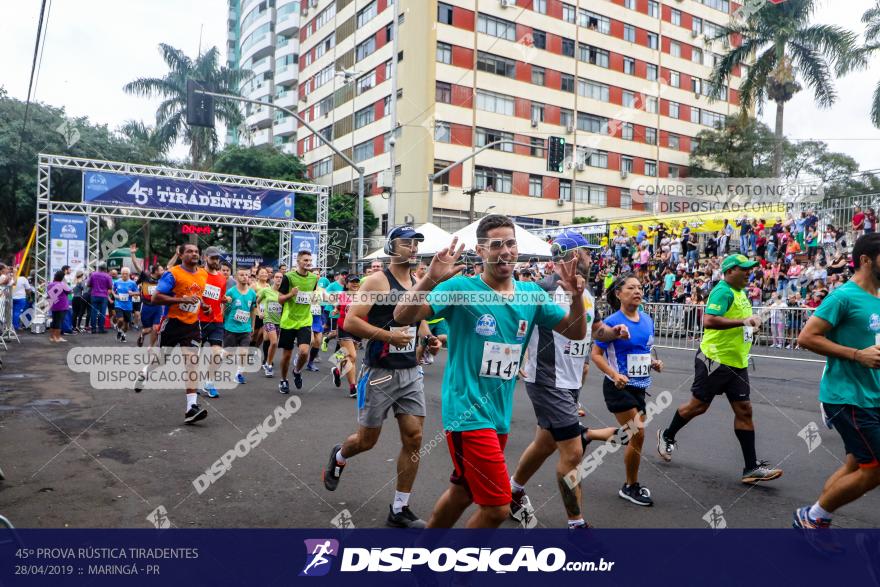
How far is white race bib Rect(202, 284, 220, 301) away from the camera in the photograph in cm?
821

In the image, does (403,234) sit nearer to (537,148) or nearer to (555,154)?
(555,154)

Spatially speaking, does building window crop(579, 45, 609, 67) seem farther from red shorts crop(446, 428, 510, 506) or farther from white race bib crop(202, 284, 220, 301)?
red shorts crop(446, 428, 510, 506)

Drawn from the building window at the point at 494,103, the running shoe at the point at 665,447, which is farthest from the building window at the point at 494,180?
the running shoe at the point at 665,447

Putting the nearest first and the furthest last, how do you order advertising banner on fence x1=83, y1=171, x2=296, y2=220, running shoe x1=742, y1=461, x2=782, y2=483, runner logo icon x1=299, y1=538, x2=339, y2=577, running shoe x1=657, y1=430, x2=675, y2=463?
runner logo icon x1=299, y1=538, x2=339, y2=577 → running shoe x1=742, y1=461, x2=782, y2=483 → running shoe x1=657, y1=430, x2=675, y2=463 → advertising banner on fence x1=83, y1=171, x2=296, y2=220

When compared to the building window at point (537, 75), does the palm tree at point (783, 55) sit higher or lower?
lower

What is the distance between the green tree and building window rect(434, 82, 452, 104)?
18.7 meters

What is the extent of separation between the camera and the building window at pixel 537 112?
43.8m

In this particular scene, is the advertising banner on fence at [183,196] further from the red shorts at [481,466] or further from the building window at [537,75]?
the building window at [537,75]

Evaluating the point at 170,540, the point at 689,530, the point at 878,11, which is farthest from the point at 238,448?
the point at 878,11

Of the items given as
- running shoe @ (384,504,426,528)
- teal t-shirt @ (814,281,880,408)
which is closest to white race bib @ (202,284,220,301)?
running shoe @ (384,504,426,528)

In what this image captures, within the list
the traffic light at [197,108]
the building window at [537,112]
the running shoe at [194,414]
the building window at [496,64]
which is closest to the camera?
the running shoe at [194,414]

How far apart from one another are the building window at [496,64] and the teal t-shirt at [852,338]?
3988cm

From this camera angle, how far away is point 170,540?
4.02 metres

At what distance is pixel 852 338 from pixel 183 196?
22696 millimetres
